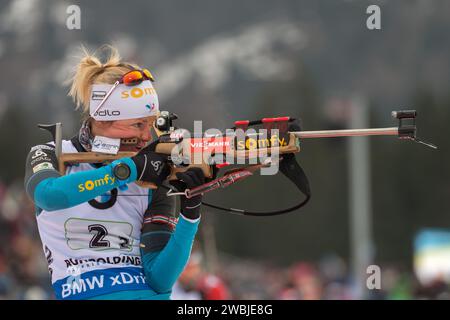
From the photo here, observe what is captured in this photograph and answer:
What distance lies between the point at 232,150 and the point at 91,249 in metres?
0.96

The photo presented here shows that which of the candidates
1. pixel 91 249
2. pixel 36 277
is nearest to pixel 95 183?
pixel 91 249

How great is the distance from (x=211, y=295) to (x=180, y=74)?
276 feet

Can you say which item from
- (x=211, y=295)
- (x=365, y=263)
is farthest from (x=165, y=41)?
(x=211, y=295)

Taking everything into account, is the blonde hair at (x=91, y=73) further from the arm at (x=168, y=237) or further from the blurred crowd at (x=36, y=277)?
the blurred crowd at (x=36, y=277)

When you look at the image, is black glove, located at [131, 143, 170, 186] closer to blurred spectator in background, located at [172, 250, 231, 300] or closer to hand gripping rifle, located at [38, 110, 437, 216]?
hand gripping rifle, located at [38, 110, 437, 216]

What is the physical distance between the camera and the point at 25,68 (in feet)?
87.3

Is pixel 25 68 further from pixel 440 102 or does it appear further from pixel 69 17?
pixel 440 102

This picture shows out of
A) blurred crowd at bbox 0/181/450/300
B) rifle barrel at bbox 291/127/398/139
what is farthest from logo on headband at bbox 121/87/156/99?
blurred crowd at bbox 0/181/450/300

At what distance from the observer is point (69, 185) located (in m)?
5.04

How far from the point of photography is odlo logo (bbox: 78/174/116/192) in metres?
5.04

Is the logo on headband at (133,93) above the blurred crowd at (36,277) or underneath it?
above

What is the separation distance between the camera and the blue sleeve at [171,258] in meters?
5.25

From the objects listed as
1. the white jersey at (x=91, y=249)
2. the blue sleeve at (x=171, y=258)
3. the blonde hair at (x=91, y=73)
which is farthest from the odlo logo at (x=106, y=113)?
the blue sleeve at (x=171, y=258)

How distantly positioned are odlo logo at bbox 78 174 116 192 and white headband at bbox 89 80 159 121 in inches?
19.6
